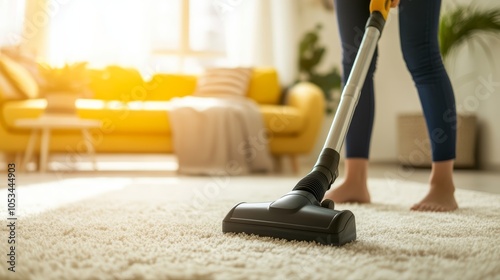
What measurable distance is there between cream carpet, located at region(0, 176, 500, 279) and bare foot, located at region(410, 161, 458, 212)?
0.12 feet

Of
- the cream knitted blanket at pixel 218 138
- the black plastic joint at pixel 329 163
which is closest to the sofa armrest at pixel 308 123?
the cream knitted blanket at pixel 218 138

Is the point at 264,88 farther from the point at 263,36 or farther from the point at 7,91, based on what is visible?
the point at 7,91

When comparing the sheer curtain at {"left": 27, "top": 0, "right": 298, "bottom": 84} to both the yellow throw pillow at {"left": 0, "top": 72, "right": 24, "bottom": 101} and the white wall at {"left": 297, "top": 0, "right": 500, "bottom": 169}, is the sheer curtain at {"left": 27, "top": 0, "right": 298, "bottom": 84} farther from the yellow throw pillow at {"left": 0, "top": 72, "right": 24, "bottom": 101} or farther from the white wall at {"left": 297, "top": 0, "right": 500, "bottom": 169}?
the yellow throw pillow at {"left": 0, "top": 72, "right": 24, "bottom": 101}

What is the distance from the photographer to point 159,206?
1.36m

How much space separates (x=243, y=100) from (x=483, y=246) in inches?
108

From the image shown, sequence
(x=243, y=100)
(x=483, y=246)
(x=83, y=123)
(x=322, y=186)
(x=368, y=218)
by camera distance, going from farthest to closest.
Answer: (x=243, y=100)
(x=83, y=123)
(x=368, y=218)
(x=322, y=186)
(x=483, y=246)

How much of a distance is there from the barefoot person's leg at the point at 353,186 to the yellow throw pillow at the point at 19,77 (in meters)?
2.50

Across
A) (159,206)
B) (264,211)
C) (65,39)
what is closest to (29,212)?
(159,206)

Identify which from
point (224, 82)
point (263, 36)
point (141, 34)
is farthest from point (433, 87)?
point (141, 34)

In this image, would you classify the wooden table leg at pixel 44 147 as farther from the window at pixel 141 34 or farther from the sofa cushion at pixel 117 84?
the window at pixel 141 34

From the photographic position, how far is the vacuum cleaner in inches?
33.1

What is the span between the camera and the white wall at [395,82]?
3629 millimetres

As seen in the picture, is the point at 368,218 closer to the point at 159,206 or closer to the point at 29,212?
the point at 159,206

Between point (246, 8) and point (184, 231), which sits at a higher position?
point (246, 8)
